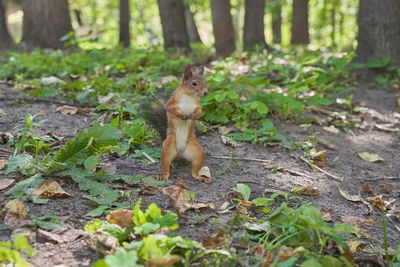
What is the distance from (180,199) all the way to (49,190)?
31.8 inches

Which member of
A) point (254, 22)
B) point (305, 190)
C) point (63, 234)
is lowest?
point (305, 190)

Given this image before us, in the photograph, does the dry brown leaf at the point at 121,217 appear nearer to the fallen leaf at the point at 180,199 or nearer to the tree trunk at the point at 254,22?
the fallen leaf at the point at 180,199

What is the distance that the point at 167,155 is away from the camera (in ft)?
11.2

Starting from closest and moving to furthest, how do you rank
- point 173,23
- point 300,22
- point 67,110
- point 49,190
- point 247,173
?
point 49,190 < point 247,173 < point 67,110 < point 173,23 < point 300,22

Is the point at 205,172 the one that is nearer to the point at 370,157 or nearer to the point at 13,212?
the point at 13,212

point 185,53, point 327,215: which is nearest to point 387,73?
point 185,53

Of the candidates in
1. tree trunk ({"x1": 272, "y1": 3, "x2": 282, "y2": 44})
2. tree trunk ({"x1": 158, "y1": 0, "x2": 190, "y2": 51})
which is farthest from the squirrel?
tree trunk ({"x1": 272, "y1": 3, "x2": 282, "y2": 44})

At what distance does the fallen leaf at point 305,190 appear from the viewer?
3439 millimetres

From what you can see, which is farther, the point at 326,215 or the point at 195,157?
the point at 195,157

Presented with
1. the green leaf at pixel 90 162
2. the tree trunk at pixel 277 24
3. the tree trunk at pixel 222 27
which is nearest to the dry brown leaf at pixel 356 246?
the green leaf at pixel 90 162

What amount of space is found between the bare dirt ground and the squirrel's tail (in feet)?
1.24

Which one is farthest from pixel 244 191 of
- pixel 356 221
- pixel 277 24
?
pixel 277 24

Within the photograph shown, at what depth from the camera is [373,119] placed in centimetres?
579

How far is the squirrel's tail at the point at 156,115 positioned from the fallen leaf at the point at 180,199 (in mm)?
1065
